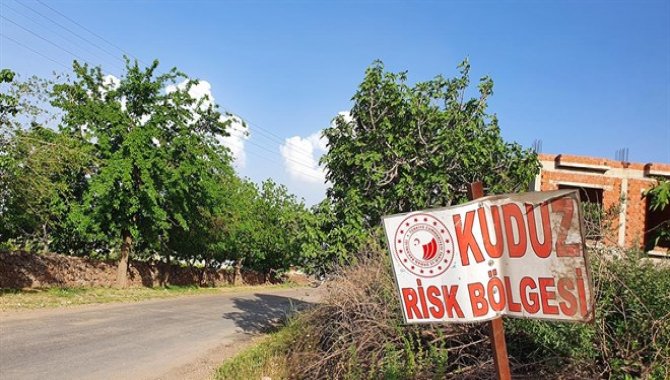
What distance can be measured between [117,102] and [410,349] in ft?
67.2

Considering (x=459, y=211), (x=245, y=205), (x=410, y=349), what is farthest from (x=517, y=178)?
(x=245, y=205)

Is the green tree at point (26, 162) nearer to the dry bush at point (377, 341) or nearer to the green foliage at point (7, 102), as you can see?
the green foliage at point (7, 102)

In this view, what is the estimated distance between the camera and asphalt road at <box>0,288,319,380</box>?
8.27 meters

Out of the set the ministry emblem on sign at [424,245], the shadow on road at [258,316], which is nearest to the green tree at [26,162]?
the shadow on road at [258,316]

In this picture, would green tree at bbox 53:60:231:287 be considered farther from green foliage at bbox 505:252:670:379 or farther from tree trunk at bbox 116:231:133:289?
green foliage at bbox 505:252:670:379

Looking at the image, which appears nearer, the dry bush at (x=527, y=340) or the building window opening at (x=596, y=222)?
the dry bush at (x=527, y=340)

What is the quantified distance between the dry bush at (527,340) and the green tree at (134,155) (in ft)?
55.2

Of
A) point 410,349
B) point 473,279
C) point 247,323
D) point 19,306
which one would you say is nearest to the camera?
point 473,279

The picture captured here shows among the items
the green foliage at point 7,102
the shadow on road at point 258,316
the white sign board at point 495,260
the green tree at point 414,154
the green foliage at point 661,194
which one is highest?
the green foliage at point 7,102

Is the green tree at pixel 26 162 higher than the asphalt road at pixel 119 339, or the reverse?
the green tree at pixel 26 162

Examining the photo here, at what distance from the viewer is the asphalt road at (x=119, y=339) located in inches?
326

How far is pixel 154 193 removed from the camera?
69.7 feet

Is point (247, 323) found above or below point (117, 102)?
below

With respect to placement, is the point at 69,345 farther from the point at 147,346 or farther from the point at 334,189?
the point at 334,189
